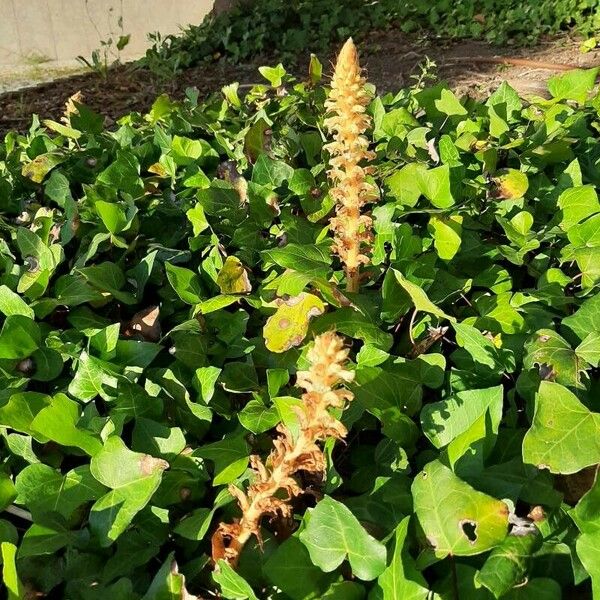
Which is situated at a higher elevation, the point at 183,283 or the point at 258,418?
the point at 183,283

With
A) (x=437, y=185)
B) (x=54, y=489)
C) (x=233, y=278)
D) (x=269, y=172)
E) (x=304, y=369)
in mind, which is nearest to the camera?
(x=54, y=489)

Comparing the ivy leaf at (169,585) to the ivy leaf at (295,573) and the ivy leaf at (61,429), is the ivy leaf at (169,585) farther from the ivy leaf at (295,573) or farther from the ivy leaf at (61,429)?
the ivy leaf at (61,429)

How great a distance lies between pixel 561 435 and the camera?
3.01 ft

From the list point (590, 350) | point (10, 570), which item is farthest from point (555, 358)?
point (10, 570)

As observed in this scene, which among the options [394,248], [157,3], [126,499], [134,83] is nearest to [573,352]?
[394,248]

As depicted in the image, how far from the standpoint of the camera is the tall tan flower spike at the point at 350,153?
3.55 feet

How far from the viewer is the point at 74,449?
1.11 metres

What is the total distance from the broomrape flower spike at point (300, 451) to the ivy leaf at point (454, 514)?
0.44 ft

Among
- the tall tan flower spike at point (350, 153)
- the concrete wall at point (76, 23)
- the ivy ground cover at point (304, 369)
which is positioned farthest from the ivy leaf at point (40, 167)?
the concrete wall at point (76, 23)

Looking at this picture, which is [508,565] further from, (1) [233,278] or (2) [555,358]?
(1) [233,278]

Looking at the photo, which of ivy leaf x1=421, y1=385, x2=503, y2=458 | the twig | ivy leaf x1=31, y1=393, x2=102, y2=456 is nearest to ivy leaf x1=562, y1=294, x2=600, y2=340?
ivy leaf x1=421, y1=385, x2=503, y2=458

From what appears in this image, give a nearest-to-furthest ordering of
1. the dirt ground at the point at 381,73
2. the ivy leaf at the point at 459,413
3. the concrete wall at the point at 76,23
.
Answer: the ivy leaf at the point at 459,413 → the dirt ground at the point at 381,73 → the concrete wall at the point at 76,23

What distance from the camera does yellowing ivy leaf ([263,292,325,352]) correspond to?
1148 mm

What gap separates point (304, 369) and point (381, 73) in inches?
244
